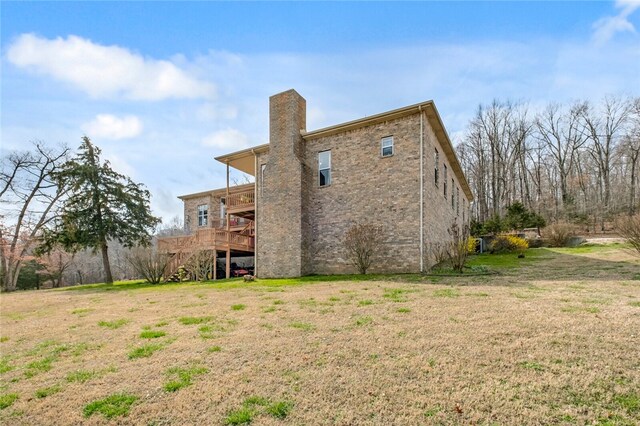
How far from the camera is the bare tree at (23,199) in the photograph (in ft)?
80.5

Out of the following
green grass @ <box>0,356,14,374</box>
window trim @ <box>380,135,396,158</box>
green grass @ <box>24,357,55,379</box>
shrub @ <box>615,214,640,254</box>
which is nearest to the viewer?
green grass @ <box>24,357,55,379</box>

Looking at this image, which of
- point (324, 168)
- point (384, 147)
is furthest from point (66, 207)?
point (384, 147)

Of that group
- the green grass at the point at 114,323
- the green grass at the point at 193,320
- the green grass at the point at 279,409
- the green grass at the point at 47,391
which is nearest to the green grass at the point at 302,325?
the green grass at the point at 193,320

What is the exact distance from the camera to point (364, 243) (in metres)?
13.7

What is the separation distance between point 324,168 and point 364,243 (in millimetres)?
4367

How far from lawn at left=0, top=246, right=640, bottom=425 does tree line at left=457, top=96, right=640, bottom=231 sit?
27790 millimetres

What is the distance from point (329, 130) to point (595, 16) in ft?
31.8

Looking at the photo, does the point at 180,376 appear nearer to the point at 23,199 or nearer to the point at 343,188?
the point at 343,188

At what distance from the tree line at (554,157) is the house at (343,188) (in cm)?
2097

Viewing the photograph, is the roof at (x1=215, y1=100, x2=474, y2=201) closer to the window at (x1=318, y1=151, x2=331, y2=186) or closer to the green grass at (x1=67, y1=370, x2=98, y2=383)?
the window at (x1=318, y1=151, x2=331, y2=186)

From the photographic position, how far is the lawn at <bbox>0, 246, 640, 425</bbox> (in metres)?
3.48

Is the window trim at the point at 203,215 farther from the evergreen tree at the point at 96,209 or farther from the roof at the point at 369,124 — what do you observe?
the roof at the point at 369,124

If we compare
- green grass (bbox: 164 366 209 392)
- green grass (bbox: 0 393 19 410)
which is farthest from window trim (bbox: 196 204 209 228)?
green grass (bbox: 164 366 209 392)

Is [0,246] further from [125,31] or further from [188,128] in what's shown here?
[125,31]
